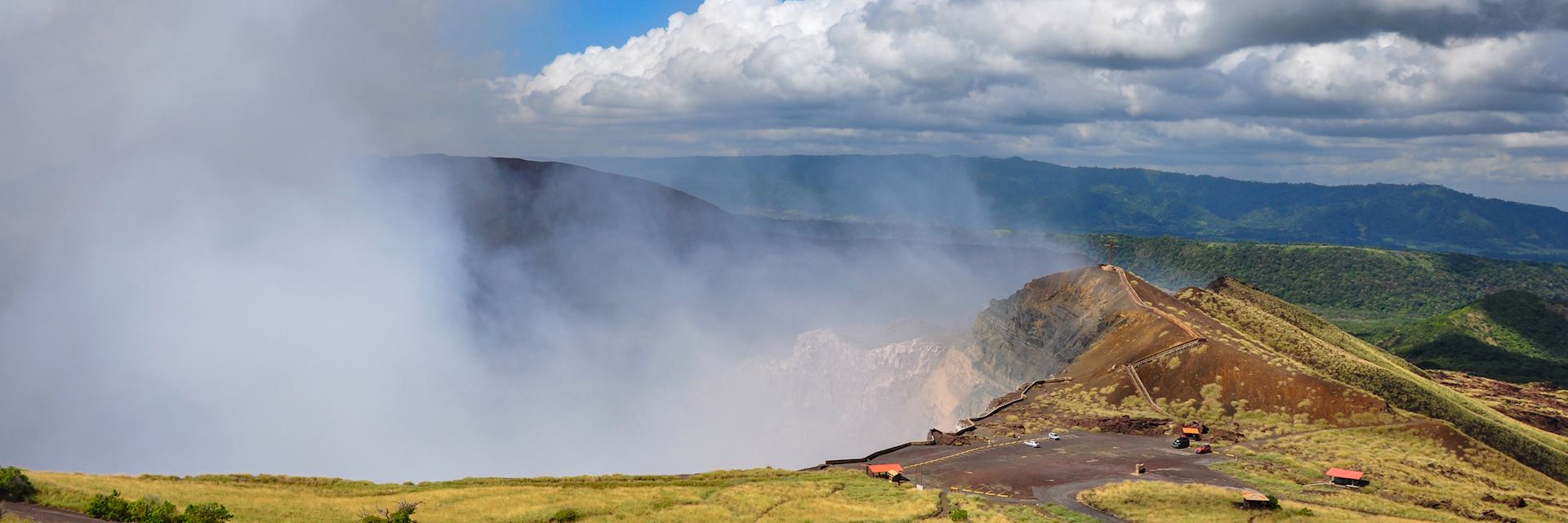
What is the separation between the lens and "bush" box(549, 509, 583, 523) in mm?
54594

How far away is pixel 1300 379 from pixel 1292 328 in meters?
33.3

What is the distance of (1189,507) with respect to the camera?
62000 mm

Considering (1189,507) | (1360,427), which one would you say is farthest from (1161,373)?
(1189,507)

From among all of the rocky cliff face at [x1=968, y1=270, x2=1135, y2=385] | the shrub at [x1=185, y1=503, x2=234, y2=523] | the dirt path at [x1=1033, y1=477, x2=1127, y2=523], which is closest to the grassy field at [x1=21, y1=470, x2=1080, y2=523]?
the shrub at [x1=185, y1=503, x2=234, y2=523]

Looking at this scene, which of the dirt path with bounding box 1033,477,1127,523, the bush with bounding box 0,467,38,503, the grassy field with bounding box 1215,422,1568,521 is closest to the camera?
the bush with bounding box 0,467,38,503

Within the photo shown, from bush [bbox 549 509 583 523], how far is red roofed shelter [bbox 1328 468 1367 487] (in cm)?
5606

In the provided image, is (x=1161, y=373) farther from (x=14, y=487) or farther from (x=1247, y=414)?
(x=14, y=487)

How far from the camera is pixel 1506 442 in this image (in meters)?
83.0

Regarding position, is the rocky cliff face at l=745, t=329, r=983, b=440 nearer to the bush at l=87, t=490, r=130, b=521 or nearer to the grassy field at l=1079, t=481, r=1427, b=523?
the grassy field at l=1079, t=481, r=1427, b=523

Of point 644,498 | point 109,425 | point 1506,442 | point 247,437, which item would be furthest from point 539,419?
point 1506,442

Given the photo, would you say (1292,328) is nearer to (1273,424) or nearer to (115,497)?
(1273,424)

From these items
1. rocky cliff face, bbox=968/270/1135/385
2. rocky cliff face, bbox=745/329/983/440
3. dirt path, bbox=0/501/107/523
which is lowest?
rocky cliff face, bbox=745/329/983/440

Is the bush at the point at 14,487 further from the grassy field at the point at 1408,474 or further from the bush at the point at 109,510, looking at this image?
the grassy field at the point at 1408,474

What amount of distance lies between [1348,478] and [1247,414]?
2381 cm
